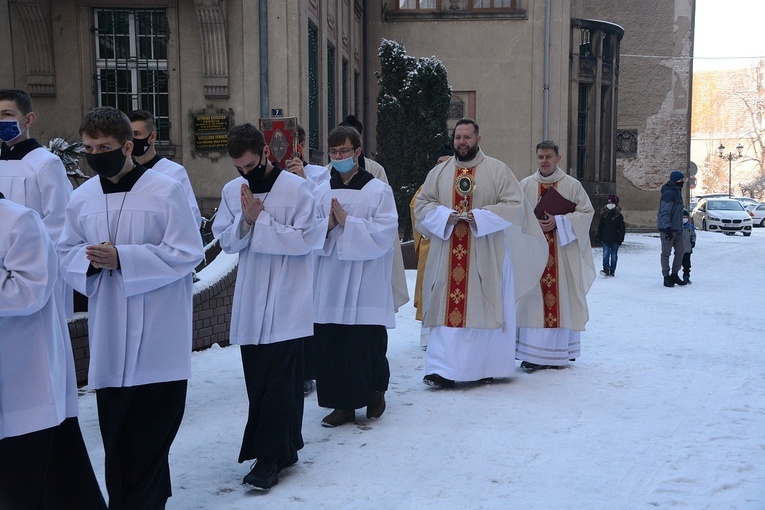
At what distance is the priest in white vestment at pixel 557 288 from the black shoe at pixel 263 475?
153 inches

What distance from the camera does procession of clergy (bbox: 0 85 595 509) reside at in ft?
10.5

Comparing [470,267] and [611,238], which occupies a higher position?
[470,267]

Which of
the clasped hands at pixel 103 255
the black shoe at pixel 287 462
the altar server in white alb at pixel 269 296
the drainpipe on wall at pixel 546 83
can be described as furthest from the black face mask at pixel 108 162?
the drainpipe on wall at pixel 546 83

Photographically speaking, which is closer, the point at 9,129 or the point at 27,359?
the point at 27,359

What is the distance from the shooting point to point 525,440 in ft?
18.7

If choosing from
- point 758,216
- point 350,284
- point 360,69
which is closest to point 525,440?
point 350,284

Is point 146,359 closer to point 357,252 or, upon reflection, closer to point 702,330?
point 357,252

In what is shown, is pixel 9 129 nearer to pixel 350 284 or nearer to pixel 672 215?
pixel 350 284

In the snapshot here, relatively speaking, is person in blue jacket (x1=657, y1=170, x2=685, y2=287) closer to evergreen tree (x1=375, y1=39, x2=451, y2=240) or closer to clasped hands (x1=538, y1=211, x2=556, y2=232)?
evergreen tree (x1=375, y1=39, x2=451, y2=240)

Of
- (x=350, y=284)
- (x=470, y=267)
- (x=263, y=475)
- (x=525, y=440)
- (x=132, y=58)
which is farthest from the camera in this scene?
(x=132, y=58)

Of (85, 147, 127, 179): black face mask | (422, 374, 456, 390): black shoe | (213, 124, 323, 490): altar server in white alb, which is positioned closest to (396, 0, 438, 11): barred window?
(422, 374, 456, 390): black shoe

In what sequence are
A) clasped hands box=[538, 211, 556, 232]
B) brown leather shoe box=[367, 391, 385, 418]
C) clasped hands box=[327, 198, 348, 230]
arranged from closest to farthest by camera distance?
clasped hands box=[327, 198, 348, 230]
brown leather shoe box=[367, 391, 385, 418]
clasped hands box=[538, 211, 556, 232]

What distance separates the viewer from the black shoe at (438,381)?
7.20m

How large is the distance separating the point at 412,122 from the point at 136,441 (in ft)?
47.4
